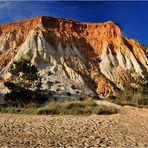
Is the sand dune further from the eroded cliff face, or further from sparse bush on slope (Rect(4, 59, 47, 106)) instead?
the eroded cliff face

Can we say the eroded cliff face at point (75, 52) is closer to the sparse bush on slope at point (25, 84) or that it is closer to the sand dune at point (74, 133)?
the sparse bush on slope at point (25, 84)

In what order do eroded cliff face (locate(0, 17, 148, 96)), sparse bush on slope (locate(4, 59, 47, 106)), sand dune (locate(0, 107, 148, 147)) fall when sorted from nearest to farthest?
sand dune (locate(0, 107, 148, 147)) < sparse bush on slope (locate(4, 59, 47, 106)) < eroded cliff face (locate(0, 17, 148, 96))

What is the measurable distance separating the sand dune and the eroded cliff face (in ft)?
156

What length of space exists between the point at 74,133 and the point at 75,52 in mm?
67750

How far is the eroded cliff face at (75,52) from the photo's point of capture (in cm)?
7296

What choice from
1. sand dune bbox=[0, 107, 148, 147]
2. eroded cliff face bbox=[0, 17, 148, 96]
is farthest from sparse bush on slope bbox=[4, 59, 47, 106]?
sand dune bbox=[0, 107, 148, 147]

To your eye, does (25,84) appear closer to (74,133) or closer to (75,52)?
→ (75,52)

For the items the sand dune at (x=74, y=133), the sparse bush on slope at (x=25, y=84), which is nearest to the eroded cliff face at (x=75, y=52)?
the sparse bush on slope at (x=25, y=84)

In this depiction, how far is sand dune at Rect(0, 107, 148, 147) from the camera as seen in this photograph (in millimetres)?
12477

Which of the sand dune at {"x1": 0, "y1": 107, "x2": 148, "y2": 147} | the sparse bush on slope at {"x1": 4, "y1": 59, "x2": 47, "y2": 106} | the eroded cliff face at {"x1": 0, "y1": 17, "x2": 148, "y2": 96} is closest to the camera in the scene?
the sand dune at {"x1": 0, "y1": 107, "x2": 148, "y2": 147}

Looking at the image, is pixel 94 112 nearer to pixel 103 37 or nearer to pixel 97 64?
pixel 97 64

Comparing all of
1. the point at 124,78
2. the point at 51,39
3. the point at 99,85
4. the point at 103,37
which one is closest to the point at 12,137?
the point at 99,85

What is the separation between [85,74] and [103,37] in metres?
17.7

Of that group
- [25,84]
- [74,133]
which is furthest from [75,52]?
[74,133]
